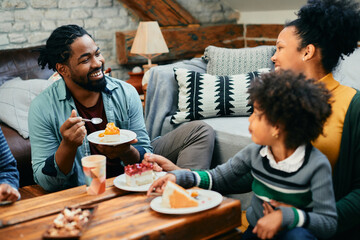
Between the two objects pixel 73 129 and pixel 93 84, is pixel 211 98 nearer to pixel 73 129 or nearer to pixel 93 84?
pixel 93 84

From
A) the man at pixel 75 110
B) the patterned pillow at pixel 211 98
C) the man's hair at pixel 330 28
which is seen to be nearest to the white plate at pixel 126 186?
the man at pixel 75 110

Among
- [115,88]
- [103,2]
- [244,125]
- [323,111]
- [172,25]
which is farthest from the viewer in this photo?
[172,25]

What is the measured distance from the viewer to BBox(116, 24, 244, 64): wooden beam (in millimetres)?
4422

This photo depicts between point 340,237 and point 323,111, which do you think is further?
point 340,237

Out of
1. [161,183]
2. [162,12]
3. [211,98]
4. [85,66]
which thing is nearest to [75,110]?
[85,66]

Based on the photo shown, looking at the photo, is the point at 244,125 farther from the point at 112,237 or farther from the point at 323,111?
the point at 112,237

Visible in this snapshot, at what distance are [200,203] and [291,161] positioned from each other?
12.6 inches

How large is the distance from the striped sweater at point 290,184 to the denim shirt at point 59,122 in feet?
1.81

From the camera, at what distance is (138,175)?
1531 millimetres

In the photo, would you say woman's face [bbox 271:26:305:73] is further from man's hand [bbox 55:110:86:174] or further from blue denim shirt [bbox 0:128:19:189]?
blue denim shirt [bbox 0:128:19:189]

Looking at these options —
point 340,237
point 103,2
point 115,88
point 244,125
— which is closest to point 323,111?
point 340,237

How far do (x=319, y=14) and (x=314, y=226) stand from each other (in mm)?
780

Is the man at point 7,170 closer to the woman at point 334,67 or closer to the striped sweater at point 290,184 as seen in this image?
the striped sweater at point 290,184

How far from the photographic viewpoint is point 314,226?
1.27 metres
